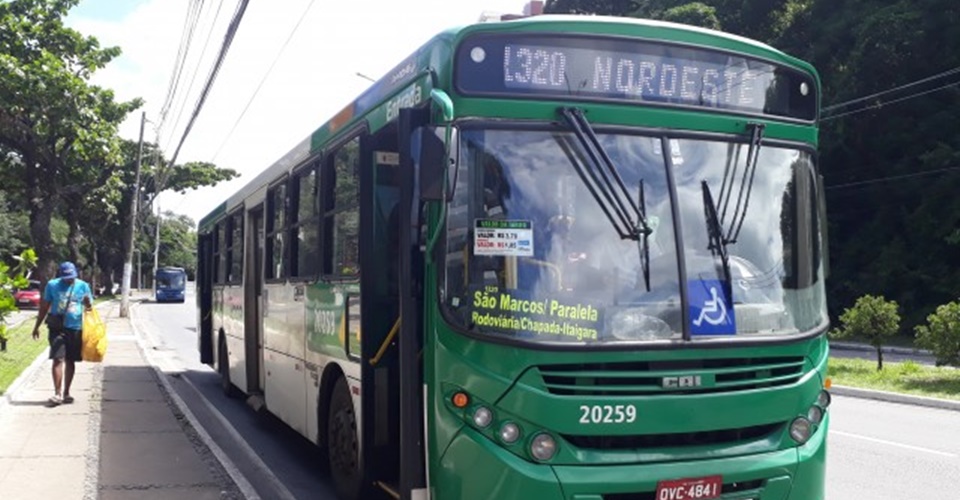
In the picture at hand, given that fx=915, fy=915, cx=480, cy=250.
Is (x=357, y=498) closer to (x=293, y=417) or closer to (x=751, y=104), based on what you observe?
(x=293, y=417)

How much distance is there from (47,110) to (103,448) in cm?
2256

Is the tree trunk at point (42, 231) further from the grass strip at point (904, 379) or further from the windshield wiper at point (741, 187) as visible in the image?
the windshield wiper at point (741, 187)

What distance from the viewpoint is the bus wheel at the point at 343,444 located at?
6512mm

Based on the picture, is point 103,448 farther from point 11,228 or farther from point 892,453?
point 11,228

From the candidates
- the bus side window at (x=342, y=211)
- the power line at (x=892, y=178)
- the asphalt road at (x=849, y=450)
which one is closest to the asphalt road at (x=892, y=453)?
the asphalt road at (x=849, y=450)

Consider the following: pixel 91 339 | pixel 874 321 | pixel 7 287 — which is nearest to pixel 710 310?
pixel 91 339

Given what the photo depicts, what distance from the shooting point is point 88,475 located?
769cm

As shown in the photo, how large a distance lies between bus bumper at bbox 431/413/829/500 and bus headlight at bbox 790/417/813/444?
51 millimetres

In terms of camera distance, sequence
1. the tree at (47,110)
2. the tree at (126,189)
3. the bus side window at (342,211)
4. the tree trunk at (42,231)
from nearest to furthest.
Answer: the bus side window at (342,211)
the tree at (47,110)
the tree trunk at (42,231)
the tree at (126,189)

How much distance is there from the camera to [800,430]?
5.14m

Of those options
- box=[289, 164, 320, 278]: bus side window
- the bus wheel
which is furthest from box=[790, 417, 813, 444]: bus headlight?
box=[289, 164, 320, 278]: bus side window

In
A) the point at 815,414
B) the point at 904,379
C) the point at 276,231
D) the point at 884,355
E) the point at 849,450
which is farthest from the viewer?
the point at 884,355

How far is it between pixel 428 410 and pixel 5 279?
405 inches

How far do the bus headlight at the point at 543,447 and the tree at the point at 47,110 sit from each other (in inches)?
1052
